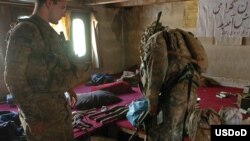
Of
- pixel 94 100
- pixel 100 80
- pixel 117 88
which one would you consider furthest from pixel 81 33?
pixel 94 100

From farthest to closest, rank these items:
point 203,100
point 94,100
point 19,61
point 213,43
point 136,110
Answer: point 213,43 < point 203,100 < point 94,100 < point 136,110 < point 19,61

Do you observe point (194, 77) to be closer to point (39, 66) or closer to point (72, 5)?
point (39, 66)

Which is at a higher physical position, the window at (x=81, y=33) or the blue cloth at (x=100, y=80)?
the window at (x=81, y=33)

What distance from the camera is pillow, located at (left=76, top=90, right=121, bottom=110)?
277cm

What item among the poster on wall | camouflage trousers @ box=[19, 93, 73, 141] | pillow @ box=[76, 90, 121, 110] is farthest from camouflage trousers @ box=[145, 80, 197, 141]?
the poster on wall

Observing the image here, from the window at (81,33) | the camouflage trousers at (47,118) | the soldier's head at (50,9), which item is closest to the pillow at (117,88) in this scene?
the window at (81,33)

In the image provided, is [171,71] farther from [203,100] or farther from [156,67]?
[203,100]

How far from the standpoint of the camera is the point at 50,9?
1.35m

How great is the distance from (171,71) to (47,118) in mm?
973

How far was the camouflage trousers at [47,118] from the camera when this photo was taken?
1285 millimetres

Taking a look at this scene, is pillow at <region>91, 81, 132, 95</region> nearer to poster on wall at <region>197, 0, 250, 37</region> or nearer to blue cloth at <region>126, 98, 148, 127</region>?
→ blue cloth at <region>126, 98, 148, 127</region>

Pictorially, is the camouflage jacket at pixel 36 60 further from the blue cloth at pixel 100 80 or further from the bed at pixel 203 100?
the blue cloth at pixel 100 80

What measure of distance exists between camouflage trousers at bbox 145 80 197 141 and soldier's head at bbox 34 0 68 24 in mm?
1017

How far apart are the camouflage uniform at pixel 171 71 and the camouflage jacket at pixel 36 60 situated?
609mm
